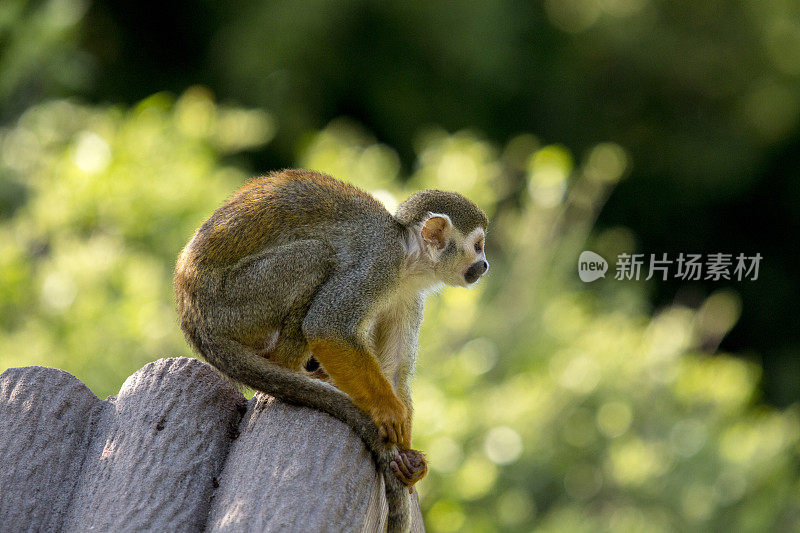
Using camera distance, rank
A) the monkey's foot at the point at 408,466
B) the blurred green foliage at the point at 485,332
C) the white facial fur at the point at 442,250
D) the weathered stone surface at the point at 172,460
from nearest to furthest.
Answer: the weathered stone surface at the point at 172,460 → the monkey's foot at the point at 408,466 → the white facial fur at the point at 442,250 → the blurred green foliage at the point at 485,332

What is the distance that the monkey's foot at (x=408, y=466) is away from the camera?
8.08 ft

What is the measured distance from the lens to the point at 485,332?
649 centimetres

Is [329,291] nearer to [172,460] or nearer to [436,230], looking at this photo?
[436,230]

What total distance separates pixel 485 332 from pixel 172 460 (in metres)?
4.28

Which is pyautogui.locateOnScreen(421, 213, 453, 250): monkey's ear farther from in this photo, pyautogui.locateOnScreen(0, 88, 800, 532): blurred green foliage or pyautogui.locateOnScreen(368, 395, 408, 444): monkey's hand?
pyautogui.locateOnScreen(0, 88, 800, 532): blurred green foliage

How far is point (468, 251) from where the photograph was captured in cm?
302

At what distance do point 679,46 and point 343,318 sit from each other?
949 centimetres

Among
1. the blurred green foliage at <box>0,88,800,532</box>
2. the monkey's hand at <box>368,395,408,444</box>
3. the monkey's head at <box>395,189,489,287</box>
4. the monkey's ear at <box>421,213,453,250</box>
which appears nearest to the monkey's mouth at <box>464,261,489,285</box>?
the monkey's head at <box>395,189,489,287</box>

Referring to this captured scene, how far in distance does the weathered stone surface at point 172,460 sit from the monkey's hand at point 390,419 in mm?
102

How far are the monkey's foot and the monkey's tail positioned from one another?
1 centimetres

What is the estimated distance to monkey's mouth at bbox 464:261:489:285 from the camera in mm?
3039

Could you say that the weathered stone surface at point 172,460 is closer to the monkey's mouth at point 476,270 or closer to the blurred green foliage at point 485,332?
the monkey's mouth at point 476,270

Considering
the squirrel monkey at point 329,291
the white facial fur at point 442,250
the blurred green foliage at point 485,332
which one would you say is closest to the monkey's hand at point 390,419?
the squirrel monkey at point 329,291

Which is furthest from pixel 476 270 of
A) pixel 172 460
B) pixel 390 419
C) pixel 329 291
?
pixel 172 460
